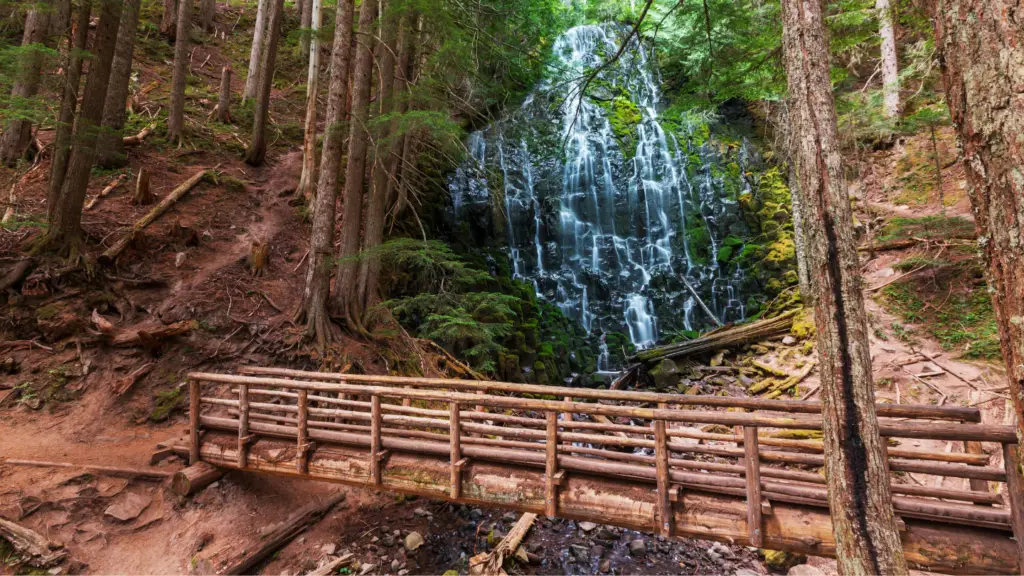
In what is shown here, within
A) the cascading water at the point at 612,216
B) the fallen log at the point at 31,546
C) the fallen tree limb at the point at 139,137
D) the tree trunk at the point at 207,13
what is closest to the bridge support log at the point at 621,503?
the fallen log at the point at 31,546

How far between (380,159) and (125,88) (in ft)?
20.7

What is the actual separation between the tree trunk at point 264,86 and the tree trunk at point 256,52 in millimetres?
2719

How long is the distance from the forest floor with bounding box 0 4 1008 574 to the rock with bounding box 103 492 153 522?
0.9 inches

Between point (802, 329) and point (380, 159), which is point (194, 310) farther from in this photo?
point (802, 329)

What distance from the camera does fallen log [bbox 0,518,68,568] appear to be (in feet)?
15.4

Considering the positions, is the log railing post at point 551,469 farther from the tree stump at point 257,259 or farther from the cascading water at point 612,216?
the cascading water at point 612,216

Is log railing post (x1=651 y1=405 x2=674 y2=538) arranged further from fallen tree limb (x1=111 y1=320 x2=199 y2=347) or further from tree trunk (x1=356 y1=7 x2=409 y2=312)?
fallen tree limb (x1=111 y1=320 x2=199 y2=347)

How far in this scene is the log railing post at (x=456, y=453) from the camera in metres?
4.91

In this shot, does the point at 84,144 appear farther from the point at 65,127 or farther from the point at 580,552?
the point at 580,552

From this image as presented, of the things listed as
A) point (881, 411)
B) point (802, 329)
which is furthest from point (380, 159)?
point (802, 329)

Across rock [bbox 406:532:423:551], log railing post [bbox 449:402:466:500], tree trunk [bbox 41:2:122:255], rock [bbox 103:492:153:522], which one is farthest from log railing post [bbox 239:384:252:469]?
tree trunk [bbox 41:2:122:255]

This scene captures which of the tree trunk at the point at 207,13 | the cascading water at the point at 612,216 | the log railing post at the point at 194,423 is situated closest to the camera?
the log railing post at the point at 194,423

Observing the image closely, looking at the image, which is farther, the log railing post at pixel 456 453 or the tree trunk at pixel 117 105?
the tree trunk at pixel 117 105

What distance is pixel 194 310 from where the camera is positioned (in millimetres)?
8172
